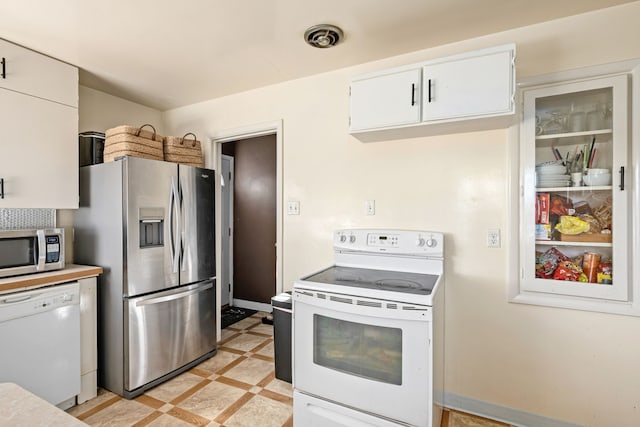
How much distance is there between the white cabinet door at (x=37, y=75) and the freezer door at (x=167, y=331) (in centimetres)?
161

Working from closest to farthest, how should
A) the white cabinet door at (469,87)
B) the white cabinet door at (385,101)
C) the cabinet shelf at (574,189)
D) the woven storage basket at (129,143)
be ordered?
1. the white cabinet door at (469,87)
2. the cabinet shelf at (574,189)
3. the white cabinet door at (385,101)
4. the woven storage basket at (129,143)

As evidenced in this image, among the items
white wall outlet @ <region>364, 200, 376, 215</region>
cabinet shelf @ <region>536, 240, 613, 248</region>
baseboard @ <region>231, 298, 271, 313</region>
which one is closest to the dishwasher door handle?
white wall outlet @ <region>364, 200, 376, 215</region>

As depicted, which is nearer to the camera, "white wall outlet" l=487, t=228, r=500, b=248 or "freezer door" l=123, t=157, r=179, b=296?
"white wall outlet" l=487, t=228, r=500, b=248

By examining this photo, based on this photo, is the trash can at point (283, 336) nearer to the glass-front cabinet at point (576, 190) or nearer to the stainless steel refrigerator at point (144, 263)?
the stainless steel refrigerator at point (144, 263)

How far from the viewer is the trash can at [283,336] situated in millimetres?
2439

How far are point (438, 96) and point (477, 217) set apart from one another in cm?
82

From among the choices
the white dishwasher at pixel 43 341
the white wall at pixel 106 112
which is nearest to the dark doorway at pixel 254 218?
the white wall at pixel 106 112

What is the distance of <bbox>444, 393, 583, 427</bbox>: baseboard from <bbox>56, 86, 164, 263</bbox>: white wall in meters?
3.16

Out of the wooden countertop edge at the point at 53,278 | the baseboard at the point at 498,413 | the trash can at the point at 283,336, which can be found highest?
the wooden countertop edge at the point at 53,278

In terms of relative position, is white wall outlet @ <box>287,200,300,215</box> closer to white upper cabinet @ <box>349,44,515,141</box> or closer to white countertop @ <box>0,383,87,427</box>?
white upper cabinet @ <box>349,44,515,141</box>

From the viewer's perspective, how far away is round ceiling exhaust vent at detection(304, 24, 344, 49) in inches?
76.8

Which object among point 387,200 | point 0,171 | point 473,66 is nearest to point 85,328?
point 0,171

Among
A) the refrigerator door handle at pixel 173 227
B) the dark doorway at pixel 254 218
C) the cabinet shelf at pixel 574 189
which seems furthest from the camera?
the dark doorway at pixel 254 218

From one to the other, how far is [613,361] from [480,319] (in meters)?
0.68
